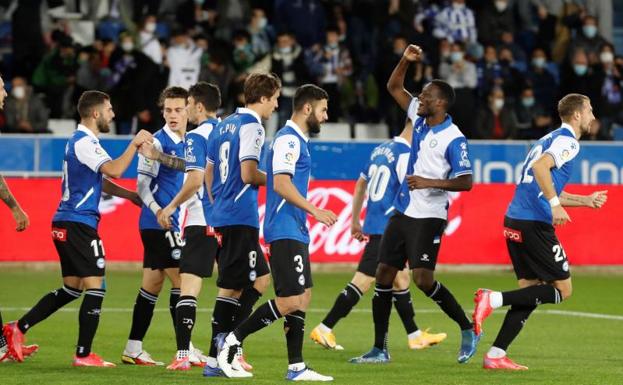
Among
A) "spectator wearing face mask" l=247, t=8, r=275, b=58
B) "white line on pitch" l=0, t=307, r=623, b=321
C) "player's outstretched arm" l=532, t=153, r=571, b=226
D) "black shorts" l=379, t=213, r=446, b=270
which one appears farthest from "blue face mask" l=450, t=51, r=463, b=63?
"player's outstretched arm" l=532, t=153, r=571, b=226

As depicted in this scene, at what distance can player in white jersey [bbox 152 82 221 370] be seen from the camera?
1208cm

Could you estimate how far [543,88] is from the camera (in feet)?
93.6

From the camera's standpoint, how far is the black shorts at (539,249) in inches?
487

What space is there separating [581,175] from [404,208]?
1172cm

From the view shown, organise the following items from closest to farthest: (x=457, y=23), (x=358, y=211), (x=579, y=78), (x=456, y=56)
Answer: (x=358, y=211) → (x=456, y=56) → (x=579, y=78) → (x=457, y=23)

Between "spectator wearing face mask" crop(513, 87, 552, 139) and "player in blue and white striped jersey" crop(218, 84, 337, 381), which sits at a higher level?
"spectator wearing face mask" crop(513, 87, 552, 139)

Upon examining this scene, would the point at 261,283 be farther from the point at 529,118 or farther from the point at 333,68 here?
the point at 529,118

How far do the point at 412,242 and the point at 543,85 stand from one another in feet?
54.1

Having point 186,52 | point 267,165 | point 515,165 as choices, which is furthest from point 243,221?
point 186,52

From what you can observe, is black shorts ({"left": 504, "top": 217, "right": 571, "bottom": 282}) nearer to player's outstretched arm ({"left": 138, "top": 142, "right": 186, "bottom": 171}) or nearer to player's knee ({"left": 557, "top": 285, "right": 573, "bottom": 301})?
player's knee ({"left": 557, "top": 285, "right": 573, "bottom": 301})

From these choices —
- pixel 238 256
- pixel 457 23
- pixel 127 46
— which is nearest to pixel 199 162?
pixel 238 256

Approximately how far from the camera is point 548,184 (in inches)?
471

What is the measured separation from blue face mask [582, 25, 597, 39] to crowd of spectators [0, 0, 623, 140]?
0.03 metres

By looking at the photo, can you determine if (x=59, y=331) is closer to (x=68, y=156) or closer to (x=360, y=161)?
(x=68, y=156)
